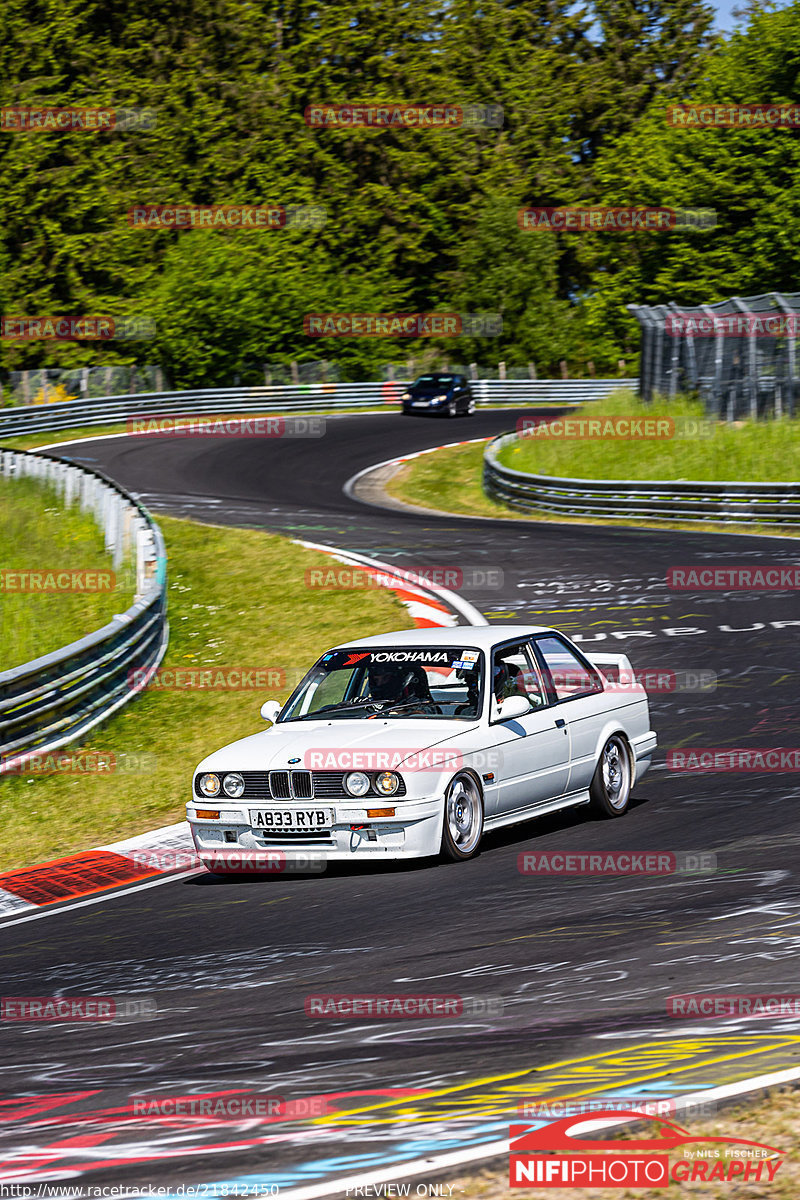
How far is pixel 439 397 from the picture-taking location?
4859 cm

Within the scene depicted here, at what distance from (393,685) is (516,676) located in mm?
818

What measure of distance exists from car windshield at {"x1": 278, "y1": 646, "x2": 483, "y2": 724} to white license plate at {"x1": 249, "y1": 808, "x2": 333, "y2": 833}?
93 cm

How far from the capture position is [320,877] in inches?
360

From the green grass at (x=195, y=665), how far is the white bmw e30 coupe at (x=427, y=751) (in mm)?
2302

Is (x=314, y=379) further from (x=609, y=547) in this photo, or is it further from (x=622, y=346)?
(x=609, y=547)

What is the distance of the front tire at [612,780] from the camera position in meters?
10.2

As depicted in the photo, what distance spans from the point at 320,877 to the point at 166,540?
51.8 feet

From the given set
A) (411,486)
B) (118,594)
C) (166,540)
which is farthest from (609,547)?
(411,486)

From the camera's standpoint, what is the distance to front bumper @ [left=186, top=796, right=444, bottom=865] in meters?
8.77
